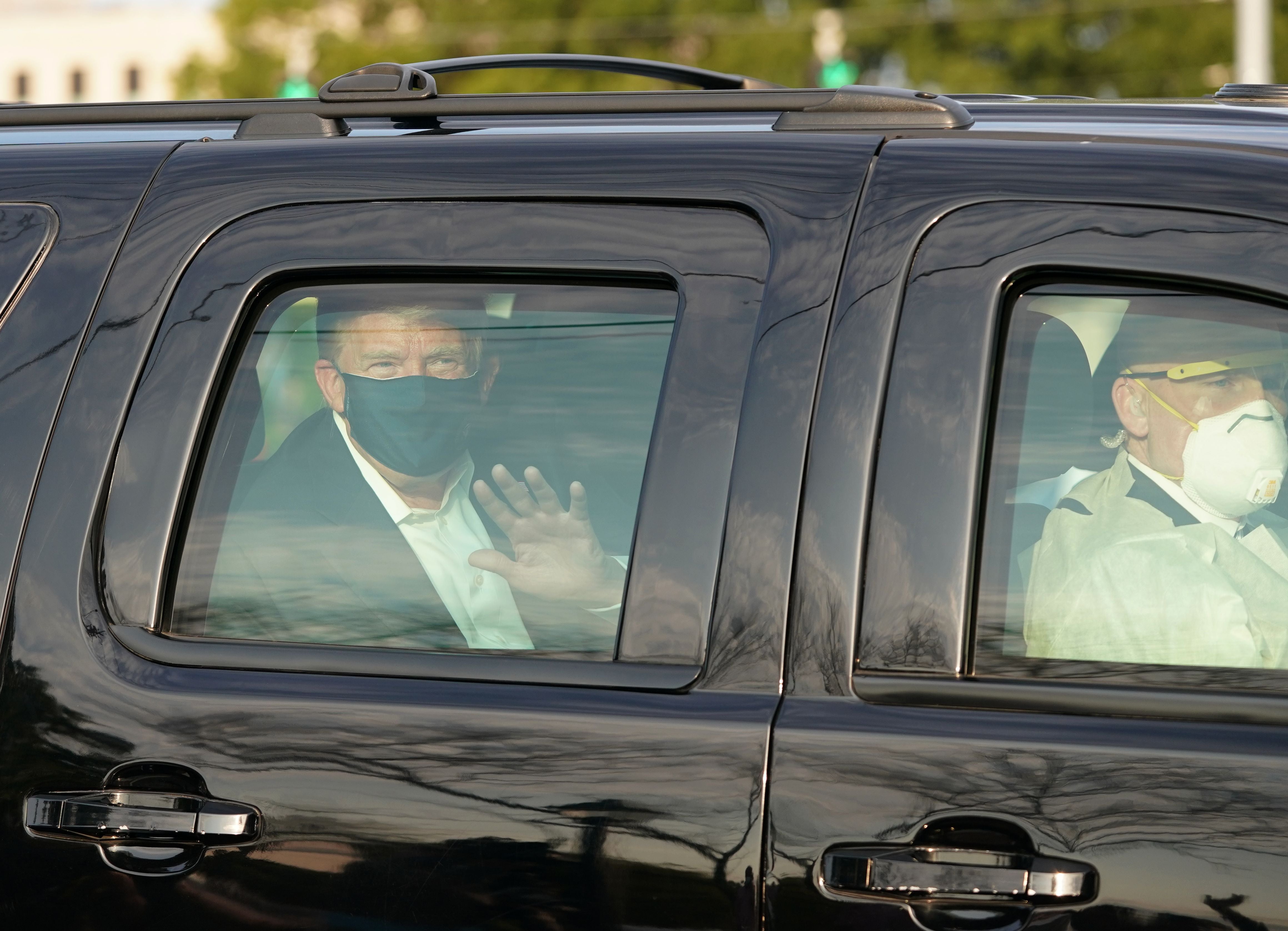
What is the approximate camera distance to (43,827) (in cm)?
196

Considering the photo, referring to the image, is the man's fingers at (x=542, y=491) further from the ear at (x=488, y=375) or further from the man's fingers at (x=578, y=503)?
the ear at (x=488, y=375)

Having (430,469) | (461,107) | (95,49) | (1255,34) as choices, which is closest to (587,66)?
(461,107)

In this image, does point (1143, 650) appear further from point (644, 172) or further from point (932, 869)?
point (644, 172)

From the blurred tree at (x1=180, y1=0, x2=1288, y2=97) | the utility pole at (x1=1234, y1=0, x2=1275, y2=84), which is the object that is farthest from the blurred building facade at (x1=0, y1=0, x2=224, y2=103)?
the utility pole at (x1=1234, y1=0, x2=1275, y2=84)

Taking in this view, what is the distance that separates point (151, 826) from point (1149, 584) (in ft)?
4.11

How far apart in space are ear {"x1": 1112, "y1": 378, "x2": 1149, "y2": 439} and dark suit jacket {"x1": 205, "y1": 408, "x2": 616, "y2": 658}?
698mm

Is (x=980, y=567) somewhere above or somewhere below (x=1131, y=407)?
below

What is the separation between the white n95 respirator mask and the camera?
186cm


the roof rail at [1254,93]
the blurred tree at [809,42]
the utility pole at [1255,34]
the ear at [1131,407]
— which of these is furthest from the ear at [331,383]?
the blurred tree at [809,42]

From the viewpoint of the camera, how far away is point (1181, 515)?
1896mm

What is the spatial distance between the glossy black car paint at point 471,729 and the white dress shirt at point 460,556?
0.11 metres

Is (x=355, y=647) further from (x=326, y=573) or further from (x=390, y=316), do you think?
(x=390, y=316)

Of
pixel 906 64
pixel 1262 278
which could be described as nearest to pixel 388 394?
pixel 1262 278

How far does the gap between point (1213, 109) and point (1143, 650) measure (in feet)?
3.01
